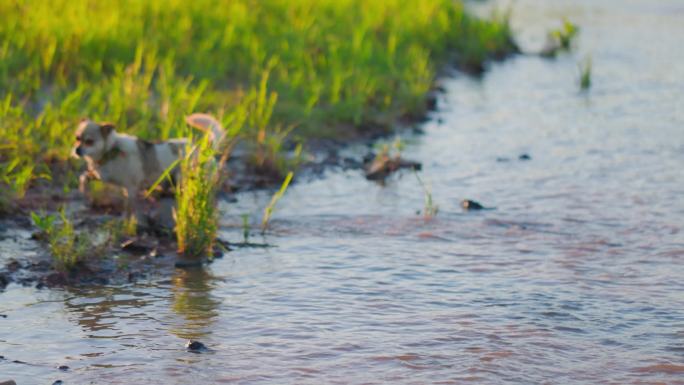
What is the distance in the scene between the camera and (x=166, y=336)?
555 cm

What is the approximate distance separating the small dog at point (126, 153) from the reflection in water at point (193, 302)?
94 cm

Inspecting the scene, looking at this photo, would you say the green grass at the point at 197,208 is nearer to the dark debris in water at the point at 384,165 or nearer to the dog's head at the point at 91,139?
the dog's head at the point at 91,139

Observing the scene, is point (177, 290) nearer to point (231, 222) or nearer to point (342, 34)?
point (231, 222)

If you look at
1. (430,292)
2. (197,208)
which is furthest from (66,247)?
(430,292)

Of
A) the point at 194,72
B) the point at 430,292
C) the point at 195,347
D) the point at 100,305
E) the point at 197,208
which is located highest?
the point at 194,72

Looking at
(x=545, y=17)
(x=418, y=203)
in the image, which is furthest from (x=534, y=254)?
(x=545, y=17)

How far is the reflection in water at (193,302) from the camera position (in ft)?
18.6

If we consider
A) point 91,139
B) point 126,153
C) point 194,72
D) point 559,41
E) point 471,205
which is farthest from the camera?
point 559,41

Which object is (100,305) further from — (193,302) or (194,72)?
(194,72)

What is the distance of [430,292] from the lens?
625 cm

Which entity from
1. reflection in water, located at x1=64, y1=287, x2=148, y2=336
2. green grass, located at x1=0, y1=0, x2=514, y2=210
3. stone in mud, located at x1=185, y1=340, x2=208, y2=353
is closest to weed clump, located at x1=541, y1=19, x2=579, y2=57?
green grass, located at x1=0, y1=0, x2=514, y2=210

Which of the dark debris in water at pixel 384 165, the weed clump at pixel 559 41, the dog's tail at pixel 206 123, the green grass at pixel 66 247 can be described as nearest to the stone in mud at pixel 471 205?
the dark debris in water at pixel 384 165

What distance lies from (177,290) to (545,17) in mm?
15328

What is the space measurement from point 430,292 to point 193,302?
131 cm
